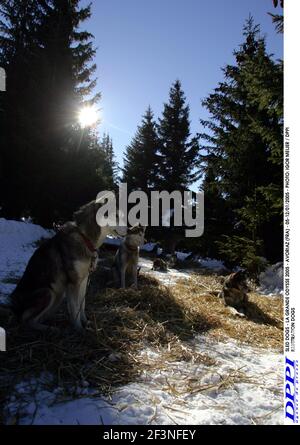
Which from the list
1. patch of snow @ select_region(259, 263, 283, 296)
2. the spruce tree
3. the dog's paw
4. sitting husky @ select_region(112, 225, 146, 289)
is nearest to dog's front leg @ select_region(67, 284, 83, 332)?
the dog's paw

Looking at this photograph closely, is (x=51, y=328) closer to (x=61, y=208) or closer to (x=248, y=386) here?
(x=248, y=386)

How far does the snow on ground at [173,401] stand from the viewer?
8.61 ft

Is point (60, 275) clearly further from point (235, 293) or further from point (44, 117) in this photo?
point (44, 117)

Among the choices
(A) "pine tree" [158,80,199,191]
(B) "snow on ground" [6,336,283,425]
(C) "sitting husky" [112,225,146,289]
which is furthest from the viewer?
(A) "pine tree" [158,80,199,191]

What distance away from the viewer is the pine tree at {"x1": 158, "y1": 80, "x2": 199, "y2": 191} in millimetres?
25297

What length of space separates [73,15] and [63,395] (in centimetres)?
2158

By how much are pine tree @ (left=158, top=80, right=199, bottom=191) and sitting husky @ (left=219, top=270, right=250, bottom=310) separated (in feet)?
59.1

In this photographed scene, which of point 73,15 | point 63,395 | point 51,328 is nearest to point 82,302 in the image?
point 51,328

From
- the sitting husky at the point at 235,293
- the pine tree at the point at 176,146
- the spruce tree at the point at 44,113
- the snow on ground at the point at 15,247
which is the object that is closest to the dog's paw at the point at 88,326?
the snow on ground at the point at 15,247

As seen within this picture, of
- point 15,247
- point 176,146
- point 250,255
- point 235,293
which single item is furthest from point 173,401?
point 176,146

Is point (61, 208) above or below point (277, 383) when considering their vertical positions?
above

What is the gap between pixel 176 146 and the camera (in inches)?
1021

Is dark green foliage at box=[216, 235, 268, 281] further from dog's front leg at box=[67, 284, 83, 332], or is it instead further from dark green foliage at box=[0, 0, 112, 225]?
dark green foliage at box=[0, 0, 112, 225]

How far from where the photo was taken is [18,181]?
17172 millimetres
